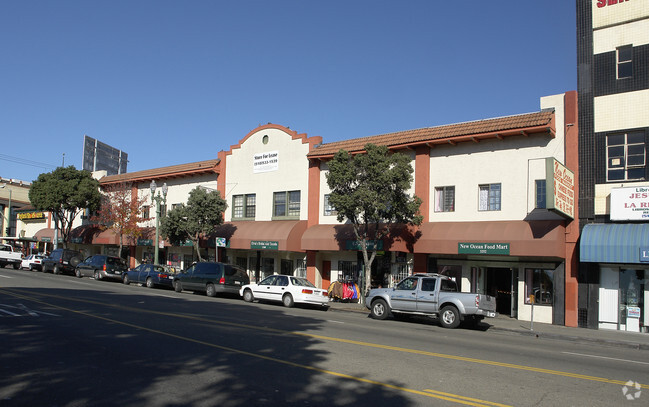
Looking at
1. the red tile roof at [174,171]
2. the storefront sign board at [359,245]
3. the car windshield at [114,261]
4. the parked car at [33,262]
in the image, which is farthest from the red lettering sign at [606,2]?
the parked car at [33,262]

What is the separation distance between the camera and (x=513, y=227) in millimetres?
20047

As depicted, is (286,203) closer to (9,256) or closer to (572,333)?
(572,333)

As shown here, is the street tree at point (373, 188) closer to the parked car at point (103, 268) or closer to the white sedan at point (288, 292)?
the white sedan at point (288, 292)

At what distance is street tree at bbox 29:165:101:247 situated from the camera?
39.6 meters

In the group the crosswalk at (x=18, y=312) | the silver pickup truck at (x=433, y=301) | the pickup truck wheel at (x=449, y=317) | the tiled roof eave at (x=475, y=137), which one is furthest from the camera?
the tiled roof eave at (x=475, y=137)

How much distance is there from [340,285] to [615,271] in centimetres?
1183

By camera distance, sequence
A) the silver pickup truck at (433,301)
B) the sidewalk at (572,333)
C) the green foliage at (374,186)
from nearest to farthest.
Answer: the sidewalk at (572,333)
the silver pickup truck at (433,301)
the green foliage at (374,186)

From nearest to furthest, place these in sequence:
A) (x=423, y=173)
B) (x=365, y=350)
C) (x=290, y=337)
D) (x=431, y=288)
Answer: (x=365, y=350) → (x=290, y=337) → (x=431, y=288) → (x=423, y=173)

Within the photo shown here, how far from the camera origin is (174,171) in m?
35.4

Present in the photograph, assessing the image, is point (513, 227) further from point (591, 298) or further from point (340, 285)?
point (340, 285)

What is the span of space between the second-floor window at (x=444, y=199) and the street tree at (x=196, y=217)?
1332 cm

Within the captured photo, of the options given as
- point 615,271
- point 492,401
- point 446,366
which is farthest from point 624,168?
point 492,401

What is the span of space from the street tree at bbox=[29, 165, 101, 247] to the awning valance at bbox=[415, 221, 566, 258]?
1150 inches

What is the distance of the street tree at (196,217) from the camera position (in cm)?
2933
